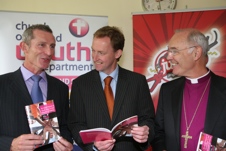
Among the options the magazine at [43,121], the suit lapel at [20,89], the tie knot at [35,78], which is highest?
the tie knot at [35,78]

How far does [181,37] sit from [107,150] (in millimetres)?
1242

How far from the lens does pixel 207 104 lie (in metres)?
2.37

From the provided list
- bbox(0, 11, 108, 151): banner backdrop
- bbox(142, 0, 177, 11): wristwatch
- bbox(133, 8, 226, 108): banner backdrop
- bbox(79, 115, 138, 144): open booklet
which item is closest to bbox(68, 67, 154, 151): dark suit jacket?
bbox(79, 115, 138, 144): open booklet

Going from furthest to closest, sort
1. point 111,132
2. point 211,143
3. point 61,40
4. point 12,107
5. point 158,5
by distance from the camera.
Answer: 1. point 158,5
2. point 61,40
3. point 12,107
4. point 111,132
5. point 211,143

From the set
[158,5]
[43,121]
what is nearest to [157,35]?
[158,5]

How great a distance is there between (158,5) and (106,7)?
2.67 ft

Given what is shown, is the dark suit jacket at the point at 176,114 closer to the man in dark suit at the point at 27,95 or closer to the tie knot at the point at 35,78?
the man in dark suit at the point at 27,95

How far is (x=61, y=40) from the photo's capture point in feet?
12.6

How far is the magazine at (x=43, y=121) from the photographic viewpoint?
204 cm

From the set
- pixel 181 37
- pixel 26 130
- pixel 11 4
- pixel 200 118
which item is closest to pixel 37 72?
pixel 26 130

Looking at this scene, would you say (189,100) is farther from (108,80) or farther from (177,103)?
(108,80)

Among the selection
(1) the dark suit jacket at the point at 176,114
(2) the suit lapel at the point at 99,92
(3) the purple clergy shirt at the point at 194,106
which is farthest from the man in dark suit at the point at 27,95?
(3) the purple clergy shirt at the point at 194,106

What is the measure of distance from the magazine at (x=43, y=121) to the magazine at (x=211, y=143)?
1.12 meters

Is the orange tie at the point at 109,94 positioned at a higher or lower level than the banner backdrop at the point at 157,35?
lower
